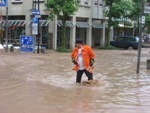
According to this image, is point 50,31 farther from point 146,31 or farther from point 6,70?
point 146,31

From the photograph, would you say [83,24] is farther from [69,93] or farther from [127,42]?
[69,93]

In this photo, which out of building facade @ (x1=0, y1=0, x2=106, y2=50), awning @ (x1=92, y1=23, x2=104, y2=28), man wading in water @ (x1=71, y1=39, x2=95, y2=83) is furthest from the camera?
awning @ (x1=92, y1=23, x2=104, y2=28)

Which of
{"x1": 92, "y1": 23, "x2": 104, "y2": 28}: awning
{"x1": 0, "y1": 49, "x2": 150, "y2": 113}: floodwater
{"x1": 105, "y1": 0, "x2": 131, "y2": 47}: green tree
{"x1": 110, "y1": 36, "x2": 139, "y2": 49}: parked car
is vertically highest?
{"x1": 105, "y1": 0, "x2": 131, "y2": 47}: green tree

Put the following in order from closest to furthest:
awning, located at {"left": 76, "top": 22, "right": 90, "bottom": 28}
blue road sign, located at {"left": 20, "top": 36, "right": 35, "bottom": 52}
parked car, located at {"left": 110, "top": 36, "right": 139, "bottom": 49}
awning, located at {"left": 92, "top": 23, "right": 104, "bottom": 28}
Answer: blue road sign, located at {"left": 20, "top": 36, "right": 35, "bottom": 52} → awning, located at {"left": 76, "top": 22, "right": 90, "bottom": 28} → parked car, located at {"left": 110, "top": 36, "right": 139, "bottom": 49} → awning, located at {"left": 92, "top": 23, "right": 104, "bottom": 28}

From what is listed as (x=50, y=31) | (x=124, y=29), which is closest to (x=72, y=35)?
(x=50, y=31)

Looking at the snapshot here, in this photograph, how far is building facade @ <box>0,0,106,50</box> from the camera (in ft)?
137

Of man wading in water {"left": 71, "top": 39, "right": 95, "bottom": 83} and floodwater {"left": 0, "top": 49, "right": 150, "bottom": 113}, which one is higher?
man wading in water {"left": 71, "top": 39, "right": 95, "bottom": 83}

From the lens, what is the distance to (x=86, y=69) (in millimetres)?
13188

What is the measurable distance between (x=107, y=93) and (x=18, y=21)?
3273 cm

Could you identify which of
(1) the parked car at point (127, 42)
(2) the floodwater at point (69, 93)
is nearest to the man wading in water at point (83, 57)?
(2) the floodwater at point (69, 93)

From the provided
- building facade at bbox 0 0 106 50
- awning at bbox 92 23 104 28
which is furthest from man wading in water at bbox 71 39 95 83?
awning at bbox 92 23 104 28

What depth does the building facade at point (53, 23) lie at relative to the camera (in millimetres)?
41659

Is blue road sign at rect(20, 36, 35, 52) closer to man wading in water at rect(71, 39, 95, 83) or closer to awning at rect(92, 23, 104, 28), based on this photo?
awning at rect(92, 23, 104, 28)

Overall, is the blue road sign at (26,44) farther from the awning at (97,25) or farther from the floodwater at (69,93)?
the awning at (97,25)
